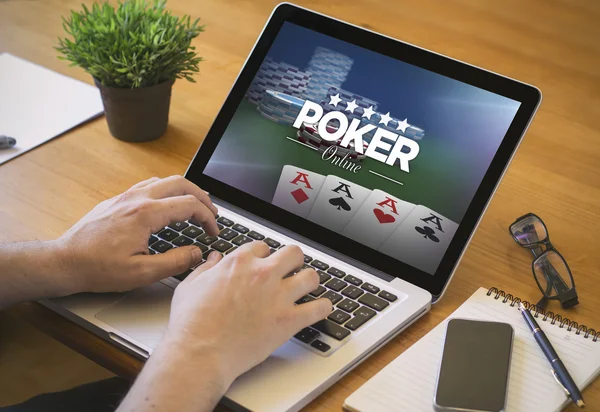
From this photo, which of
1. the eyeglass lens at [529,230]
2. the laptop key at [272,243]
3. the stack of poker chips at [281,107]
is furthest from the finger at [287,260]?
the eyeglass lens at [529,230]

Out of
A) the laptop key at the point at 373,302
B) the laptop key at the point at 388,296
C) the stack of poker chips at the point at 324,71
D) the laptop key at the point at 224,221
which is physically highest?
the stack of poker chips at the point at 324,71

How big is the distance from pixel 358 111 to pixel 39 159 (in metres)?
0.51

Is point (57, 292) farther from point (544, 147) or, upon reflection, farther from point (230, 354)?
point (544, 147)

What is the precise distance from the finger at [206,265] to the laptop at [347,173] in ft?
0.18

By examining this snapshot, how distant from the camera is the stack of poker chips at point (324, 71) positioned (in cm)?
103

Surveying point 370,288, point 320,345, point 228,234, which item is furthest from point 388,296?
point 228,234

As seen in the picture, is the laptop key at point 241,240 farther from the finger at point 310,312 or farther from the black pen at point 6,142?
the black pen at point 6,142

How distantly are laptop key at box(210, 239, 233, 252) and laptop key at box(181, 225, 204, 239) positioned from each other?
0.10 feet

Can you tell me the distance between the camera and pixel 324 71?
3.42 feet

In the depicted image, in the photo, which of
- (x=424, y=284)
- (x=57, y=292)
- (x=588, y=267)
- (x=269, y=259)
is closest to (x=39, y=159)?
(x=57, y=292)

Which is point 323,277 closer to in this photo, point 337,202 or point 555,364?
point 337,202

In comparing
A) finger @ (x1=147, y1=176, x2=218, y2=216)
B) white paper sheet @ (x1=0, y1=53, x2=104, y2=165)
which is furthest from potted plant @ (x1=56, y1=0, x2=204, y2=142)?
finger @ (x1=147, y1=176, x2=218, y2=216)

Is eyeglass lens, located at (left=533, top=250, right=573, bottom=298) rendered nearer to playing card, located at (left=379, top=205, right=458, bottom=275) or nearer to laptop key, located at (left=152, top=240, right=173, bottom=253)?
playing card, located at (left=379, top=205, right=458, bottom=275)

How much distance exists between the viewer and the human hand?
2.81ft
